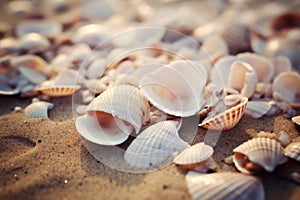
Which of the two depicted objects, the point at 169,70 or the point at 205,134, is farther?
the point at 169,70

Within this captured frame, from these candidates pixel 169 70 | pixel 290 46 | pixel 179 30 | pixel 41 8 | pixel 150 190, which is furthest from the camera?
pixel 41 8

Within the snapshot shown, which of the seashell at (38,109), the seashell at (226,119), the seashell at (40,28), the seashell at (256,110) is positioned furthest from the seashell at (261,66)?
the seashell at (40,28)

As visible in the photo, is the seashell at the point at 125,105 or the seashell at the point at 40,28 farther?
the seashell at the point at 40,28

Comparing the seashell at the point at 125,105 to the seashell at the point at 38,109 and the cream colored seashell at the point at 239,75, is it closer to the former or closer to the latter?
the seashell at the point at 38,109

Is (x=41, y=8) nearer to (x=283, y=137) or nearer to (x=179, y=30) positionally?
(x=179, y=30)

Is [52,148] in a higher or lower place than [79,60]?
lower

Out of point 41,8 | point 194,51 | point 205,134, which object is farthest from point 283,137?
point 41,8
